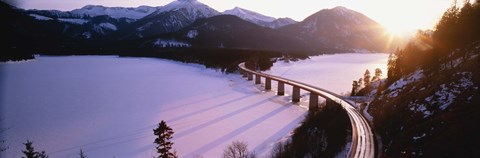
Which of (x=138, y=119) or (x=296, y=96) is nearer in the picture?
(x=138, y=119)

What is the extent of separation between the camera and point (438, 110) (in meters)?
28.9

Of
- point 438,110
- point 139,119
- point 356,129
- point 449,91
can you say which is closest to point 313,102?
point 356,129

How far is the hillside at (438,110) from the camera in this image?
23.2 metres

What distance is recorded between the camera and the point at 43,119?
55000 millimetres

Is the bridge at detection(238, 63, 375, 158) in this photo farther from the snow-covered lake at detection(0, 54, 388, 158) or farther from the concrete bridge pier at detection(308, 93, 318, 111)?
the snow-covered lake at detection(0, 54, 388, 158)

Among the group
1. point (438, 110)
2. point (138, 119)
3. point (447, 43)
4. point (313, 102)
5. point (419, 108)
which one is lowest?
point (138, 119)

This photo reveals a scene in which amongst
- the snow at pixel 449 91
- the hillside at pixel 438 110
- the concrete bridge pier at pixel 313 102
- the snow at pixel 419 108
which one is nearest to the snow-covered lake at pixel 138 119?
the concrete bridge pier at pixel 313 102

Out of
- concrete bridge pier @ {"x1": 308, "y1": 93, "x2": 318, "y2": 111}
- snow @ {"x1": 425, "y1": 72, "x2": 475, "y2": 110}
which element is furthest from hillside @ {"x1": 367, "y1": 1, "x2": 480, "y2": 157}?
concrete bridge pier @ {"x1": 308, "y1": 93, "x2": 318, "y2": 111}

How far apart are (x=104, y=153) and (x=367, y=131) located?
31327 millimetres

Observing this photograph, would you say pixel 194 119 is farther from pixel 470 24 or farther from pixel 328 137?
pixel 470 24

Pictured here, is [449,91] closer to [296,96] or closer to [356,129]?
[356,129]

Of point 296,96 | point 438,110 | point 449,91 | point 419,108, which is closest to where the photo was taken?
point 438,110

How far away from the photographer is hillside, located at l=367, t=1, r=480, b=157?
76.2 feet

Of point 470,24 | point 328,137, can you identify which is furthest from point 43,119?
point 470,24
